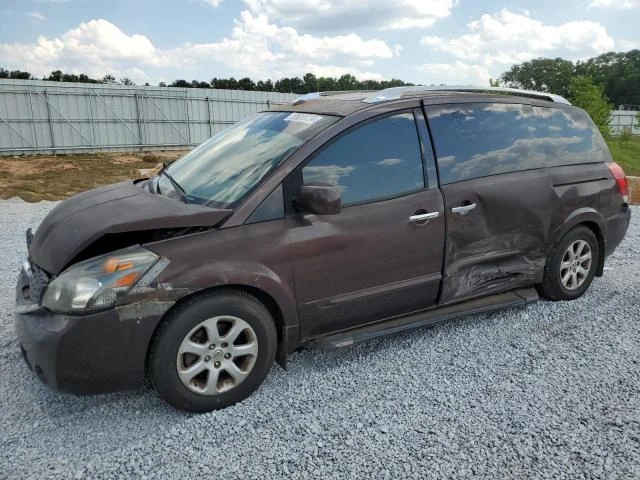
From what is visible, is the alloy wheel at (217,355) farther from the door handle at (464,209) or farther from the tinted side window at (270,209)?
the door handle at (464,209)

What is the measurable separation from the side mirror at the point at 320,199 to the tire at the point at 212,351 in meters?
0.62

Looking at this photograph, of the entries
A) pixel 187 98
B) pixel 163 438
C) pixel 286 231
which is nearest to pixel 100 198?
pixel 286 231

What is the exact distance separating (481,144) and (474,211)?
553 mm

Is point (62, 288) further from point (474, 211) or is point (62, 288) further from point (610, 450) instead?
point (610, 450)

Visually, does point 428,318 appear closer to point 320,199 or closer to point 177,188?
point 320,199

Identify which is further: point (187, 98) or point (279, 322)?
point (187, 98)

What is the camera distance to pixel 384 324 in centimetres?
343

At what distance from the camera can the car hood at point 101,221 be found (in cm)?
271

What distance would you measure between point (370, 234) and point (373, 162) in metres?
0.48

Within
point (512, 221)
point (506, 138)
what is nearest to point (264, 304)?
point (512, 221)

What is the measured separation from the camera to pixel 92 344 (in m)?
2.59

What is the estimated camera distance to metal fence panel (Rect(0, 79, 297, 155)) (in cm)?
2127

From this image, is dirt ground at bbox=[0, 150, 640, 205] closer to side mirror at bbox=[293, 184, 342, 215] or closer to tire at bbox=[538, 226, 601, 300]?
tire at bbox=[538, 226, 601, 300]

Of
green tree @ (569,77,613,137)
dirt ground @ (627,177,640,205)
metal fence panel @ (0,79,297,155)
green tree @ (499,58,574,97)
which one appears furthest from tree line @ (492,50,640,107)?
dirt ground @ (627,177,640,205)
